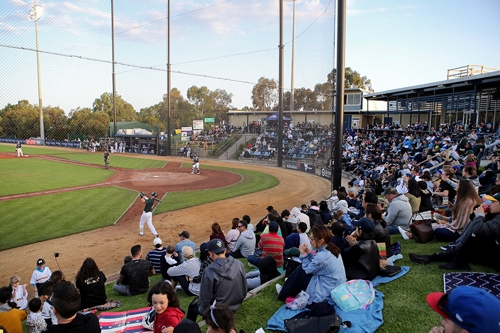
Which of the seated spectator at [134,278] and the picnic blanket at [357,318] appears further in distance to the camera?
the seated spectator at [134,278]

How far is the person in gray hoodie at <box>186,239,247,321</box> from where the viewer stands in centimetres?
461

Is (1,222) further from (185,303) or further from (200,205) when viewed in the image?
(185,303)

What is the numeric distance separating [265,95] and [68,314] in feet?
126

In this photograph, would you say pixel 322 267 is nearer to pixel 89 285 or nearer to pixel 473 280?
pixel 473 280

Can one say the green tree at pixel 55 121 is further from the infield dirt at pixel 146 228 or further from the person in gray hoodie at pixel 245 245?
the person in gray hoodie at pixel 245 245

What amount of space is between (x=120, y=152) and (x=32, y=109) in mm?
35339

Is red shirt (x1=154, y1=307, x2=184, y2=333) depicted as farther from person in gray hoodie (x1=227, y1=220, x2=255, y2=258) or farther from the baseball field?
person in gray hoodie (x1=227, y1=220, x2=255, y2=258)

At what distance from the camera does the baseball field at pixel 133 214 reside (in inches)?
208

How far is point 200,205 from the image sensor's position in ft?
56.6

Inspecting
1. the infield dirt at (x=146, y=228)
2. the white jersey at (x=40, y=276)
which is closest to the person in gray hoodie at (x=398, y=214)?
the infield dirt at (x=146, y=228)

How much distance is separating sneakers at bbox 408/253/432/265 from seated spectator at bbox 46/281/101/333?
17.4 ft

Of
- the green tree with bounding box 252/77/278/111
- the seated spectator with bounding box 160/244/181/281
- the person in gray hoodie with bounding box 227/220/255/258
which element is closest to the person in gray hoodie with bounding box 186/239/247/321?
the seated spectator with bounding box 160/244/181/281

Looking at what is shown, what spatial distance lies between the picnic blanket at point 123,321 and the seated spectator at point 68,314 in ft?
5.31

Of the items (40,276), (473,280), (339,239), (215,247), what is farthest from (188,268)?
(473,280)
